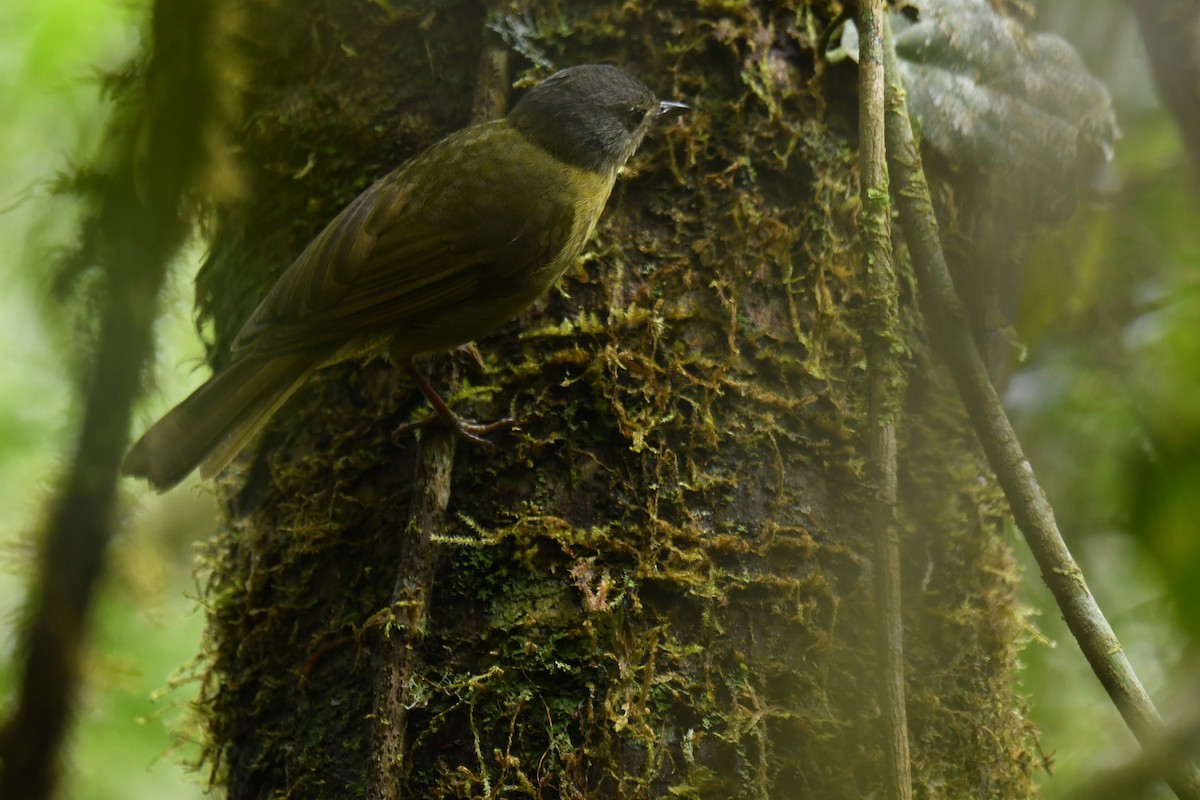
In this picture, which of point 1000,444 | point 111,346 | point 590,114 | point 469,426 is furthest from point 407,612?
point 590,114

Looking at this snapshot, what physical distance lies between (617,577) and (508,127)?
1.45m

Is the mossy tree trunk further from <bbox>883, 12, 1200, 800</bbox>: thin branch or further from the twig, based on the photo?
<bbox>883, 12, 1200, 800</bbox>: thin branch

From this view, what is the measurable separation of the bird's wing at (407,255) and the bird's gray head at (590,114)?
0.12 m

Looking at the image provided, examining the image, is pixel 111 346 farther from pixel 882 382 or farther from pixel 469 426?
pixel 882 382

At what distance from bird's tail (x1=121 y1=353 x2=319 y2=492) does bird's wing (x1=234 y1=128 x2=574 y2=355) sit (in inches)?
2.6

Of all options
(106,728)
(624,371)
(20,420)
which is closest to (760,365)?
(624,371)

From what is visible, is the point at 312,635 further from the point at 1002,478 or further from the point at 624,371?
the point at 1002,478

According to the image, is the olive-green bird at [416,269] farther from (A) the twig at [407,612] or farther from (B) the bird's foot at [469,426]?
(A) the twig at [407,612]

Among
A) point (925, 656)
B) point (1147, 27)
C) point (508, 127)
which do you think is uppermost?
point (508, 127)

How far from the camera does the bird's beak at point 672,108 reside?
2672mm

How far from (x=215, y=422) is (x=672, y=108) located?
4.94ft

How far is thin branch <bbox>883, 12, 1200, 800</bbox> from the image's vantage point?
6.70 feet

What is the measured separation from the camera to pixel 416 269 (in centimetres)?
296

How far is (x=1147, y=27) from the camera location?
2.73 meters
